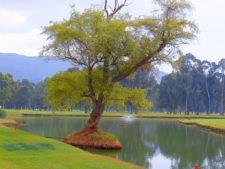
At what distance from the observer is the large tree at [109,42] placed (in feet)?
140

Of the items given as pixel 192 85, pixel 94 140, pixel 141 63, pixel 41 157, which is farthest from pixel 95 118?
pixel 192 85

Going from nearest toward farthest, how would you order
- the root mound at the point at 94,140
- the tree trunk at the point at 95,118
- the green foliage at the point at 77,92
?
1. the root mound at the point at 94,140
2. the tree trunk at the point at 95,118
3. the green foliage at the point at 77,92

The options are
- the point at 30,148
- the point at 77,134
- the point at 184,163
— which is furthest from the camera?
the point at 77,134

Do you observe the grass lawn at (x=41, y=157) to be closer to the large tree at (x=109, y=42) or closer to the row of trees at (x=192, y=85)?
the large tree at (x=109, y=42)

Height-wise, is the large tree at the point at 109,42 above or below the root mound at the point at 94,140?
above

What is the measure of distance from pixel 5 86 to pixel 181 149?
97.6 metres

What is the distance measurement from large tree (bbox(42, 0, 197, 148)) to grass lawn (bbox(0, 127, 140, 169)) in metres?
15.2

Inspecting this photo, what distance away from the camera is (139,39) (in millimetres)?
44594

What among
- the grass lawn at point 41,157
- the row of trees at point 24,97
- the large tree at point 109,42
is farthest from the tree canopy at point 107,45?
the row of trees at point 24,97

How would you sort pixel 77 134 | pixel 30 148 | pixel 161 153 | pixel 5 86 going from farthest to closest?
pixel 5 86 < pixel 77 134 < pixel 161 153 < pixel 30 148

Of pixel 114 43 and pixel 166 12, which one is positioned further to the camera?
pixel 166 12

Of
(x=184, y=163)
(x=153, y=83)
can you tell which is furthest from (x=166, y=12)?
(x=153, y=83)

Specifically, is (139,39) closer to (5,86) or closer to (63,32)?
(63,32)

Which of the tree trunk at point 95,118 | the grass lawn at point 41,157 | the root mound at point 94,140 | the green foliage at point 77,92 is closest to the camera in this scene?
the grass lawn at point 41,157
